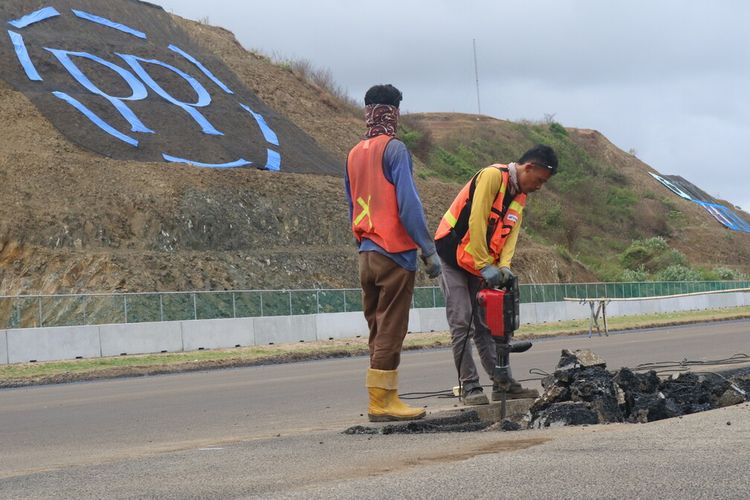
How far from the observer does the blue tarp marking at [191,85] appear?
49875 millimetres

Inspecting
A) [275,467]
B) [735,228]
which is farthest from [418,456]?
[735,228]

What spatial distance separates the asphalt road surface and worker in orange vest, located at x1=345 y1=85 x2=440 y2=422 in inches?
20.4

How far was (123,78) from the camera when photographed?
50.6m

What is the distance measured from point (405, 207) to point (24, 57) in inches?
1766

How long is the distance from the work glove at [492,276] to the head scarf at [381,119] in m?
1.20

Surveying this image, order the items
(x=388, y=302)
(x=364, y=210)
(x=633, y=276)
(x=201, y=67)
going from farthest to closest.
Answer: (x=633, y=276) < (x=201, y=67) < (x=364, y=210) < (x=388, y=302)

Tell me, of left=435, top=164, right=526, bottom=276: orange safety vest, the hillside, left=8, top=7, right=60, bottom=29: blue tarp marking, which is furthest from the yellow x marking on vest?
left=8, top=7, right=60, bottom=29: blue tarp marking

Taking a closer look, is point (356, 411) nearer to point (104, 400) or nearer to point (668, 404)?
point (668, 404)

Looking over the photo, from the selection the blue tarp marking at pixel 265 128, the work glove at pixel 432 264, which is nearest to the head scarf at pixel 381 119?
the work glove at pixel 432 264

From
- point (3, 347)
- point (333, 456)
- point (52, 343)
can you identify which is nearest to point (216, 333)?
point (52, 343)

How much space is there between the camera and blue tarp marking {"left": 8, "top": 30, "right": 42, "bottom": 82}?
159 feet

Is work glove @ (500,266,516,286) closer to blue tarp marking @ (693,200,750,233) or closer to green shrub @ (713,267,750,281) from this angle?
green shrub @ (713,267,750,281)

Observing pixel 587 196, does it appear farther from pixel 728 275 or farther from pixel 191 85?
pixel 191 85

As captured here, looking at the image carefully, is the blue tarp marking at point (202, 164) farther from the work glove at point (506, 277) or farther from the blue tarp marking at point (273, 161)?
the work glove at point (506, 277)
